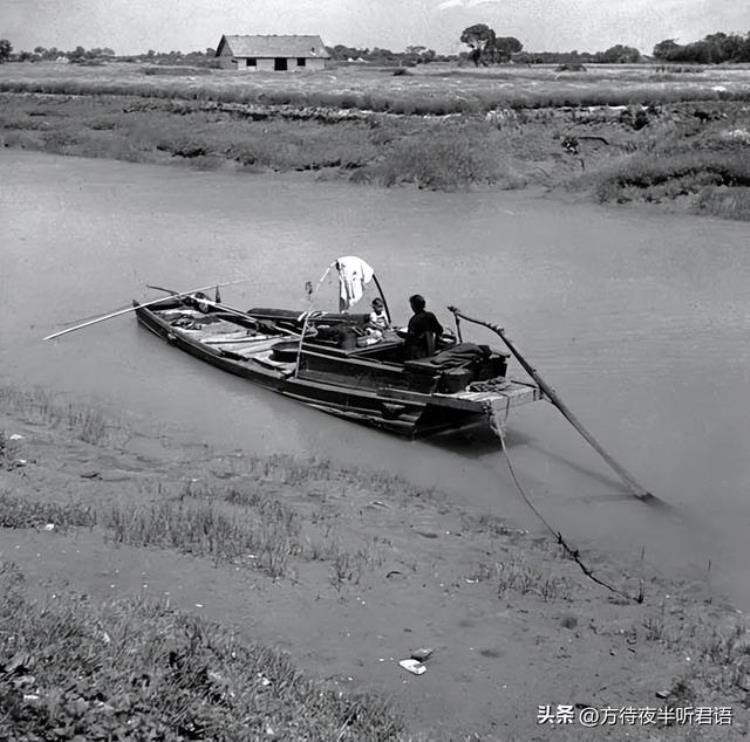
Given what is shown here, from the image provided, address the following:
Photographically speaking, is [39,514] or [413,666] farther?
[39,514]

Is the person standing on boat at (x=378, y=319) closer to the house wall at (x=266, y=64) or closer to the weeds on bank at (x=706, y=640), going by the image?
the weeds on bank at (x=706, y=640)

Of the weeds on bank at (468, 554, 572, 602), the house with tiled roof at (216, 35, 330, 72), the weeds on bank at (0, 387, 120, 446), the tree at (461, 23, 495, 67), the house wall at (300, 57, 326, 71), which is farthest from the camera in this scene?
the tree at (461, 23, 495, 67)

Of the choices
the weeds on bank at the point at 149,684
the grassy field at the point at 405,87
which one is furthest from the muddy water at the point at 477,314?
the grassy field at the point at 405,87

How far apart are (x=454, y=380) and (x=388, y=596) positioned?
468cm

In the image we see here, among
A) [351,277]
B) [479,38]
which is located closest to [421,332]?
[351,277]

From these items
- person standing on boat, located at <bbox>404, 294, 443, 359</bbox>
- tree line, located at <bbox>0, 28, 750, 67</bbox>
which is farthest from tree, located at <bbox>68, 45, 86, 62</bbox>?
person standing on boat, located at <bbox>404, 294, 443, 359</bbox>

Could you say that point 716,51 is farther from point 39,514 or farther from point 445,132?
point 39,514

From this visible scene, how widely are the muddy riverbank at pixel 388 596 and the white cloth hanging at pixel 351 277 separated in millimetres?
5315

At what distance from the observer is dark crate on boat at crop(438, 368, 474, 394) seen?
40.4ft

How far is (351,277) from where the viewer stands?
1556 cm

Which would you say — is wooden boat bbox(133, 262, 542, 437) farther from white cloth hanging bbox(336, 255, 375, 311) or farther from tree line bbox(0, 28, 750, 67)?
tree line bbox(0, 28, 750, 67)

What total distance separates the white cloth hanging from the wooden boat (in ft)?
1.91

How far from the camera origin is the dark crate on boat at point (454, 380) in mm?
12312

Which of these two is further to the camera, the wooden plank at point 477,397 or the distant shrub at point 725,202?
the distant shrub at point 725,202
